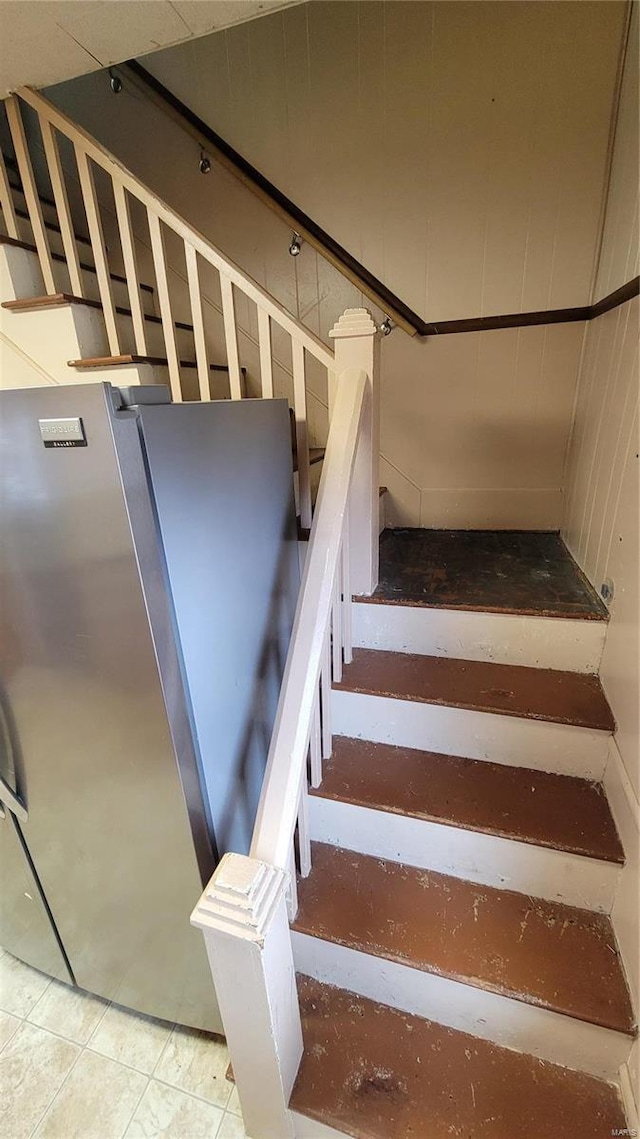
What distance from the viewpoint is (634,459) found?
1158 millimetres

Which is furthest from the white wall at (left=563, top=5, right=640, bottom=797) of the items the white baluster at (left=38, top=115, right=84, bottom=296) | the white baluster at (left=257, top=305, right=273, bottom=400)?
the white baluster at (left=38, top=115, right=84, bottom=296)

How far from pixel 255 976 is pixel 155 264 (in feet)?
6.21

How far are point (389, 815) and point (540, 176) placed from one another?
91.1 inches

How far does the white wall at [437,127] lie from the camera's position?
169cm

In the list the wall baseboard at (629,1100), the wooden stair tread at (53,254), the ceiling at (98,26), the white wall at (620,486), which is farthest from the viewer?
the wooden stair tread at (53,254)

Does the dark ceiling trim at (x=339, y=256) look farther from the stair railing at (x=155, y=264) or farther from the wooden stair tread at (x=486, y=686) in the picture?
the wooden stair tread at (x=486, y=686)

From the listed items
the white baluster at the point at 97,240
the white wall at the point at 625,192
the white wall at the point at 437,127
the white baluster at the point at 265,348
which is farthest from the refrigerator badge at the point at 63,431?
the white wall at the point at 437,127

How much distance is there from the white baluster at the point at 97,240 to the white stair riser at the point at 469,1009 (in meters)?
1.93

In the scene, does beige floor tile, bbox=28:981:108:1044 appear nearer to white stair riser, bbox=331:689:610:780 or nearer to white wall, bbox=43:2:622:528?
white stair riser, bbox=331:689:610:780

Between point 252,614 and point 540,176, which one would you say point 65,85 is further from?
point 252,614

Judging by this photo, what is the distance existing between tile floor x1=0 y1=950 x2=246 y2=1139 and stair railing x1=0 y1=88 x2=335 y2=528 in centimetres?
155

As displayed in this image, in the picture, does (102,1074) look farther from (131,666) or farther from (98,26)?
(98,26)

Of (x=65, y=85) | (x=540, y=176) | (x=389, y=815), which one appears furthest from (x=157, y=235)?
(x=389, y=815)

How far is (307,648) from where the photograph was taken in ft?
3.41
